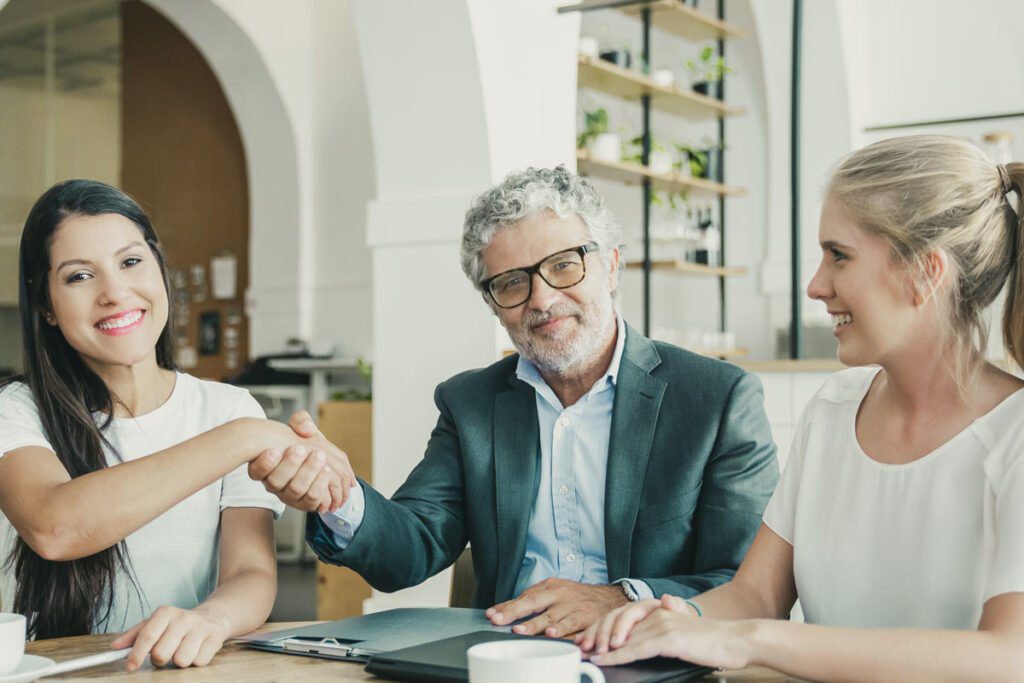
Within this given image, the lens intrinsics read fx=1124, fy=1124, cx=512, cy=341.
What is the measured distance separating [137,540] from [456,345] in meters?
1.74

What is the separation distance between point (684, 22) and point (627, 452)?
4.72m

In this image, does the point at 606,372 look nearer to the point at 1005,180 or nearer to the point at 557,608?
the point at 557,608

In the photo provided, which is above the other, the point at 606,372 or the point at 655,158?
the point at 655,158

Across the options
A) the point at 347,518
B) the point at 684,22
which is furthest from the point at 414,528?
the point at 684,22

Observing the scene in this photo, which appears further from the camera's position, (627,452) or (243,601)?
(627,452)

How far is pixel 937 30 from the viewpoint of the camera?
6.09 metres

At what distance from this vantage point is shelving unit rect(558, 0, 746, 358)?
5.43m

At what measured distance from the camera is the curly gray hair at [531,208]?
196 cm

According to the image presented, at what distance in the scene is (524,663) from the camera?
0.92m

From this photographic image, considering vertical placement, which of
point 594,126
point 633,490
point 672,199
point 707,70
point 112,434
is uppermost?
point 707,70

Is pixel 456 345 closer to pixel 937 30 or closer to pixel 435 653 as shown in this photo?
pixel 435 653

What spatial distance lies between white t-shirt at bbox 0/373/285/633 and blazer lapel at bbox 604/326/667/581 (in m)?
0.55

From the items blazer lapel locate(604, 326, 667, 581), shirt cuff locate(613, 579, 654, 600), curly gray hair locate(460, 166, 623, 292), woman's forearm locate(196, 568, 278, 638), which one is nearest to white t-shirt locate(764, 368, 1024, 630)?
shirt cuff locate(613, 579, 654, 600)

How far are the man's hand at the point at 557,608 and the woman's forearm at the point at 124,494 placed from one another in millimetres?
419
